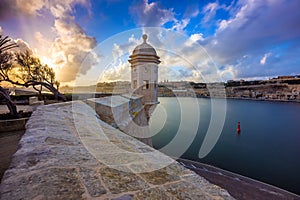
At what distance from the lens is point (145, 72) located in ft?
27.7

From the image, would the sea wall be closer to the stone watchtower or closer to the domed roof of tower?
the stone watchtower

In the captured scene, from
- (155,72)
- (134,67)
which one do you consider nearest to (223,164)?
(155,72)

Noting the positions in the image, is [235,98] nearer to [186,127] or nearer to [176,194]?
[186,127]

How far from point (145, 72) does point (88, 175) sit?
772 cm

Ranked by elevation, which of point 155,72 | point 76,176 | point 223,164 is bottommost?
point 223,164

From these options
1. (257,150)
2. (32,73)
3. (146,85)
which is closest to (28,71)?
(32,73)

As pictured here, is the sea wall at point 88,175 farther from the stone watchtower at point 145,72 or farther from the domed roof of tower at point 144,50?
the domed roof of tower at point 144,50

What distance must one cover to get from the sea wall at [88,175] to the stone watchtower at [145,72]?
23.4 ft

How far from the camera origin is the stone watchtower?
8.23 meters

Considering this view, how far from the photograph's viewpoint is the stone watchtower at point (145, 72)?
324 inches

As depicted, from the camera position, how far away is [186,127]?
30312 mm

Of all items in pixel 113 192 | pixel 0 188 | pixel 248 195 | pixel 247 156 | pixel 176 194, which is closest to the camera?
pixel 0 188

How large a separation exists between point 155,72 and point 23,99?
52.8ft

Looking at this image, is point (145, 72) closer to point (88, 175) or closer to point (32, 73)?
point (88, 175)
